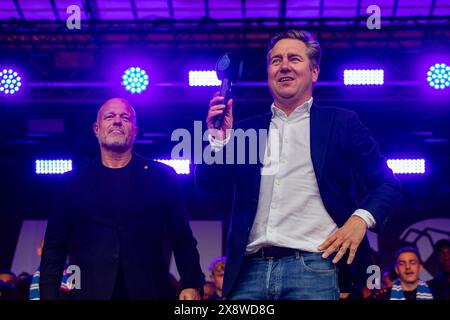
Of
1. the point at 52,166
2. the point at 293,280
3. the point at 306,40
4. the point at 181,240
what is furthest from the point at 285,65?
the point at 52,166

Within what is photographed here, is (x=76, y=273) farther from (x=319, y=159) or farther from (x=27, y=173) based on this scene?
(x=27, y=173)

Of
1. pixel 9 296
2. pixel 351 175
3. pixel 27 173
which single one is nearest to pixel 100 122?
pixel 351 175

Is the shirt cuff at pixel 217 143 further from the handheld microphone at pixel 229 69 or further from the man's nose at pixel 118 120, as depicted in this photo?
the man's nose at pixel 118 120

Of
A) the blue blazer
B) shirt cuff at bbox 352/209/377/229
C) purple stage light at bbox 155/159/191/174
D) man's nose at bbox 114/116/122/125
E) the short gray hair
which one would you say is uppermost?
purple stage light at bbox 155/159/191/174

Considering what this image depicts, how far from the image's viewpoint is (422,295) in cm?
657

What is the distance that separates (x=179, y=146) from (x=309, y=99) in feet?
18.1

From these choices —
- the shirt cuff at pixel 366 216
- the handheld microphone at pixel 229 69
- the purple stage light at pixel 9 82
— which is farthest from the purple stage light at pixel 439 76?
the shirt cuff at pixel 366 216

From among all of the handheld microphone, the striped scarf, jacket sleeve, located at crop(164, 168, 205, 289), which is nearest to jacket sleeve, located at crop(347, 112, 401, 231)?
the handheld microphone

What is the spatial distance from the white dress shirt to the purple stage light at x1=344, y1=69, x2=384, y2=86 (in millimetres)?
5575

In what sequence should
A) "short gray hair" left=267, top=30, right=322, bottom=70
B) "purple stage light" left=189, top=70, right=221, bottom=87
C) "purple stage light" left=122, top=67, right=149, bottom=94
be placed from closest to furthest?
"short gray hair" left=267, top=30, right=322, bottom=70 → "purple stage light" left=122, top=67, right=149, bottom=94 → "purple stage light" left=189, top=70, right=221, bottom=87

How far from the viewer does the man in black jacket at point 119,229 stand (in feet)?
11.5

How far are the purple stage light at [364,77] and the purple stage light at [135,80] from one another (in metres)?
2.39

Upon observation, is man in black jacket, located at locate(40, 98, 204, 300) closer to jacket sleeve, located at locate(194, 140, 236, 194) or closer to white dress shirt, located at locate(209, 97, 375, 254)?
jacket sleeve, located at locate(194, 140, 236, 194)

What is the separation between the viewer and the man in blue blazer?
261 centimetres
